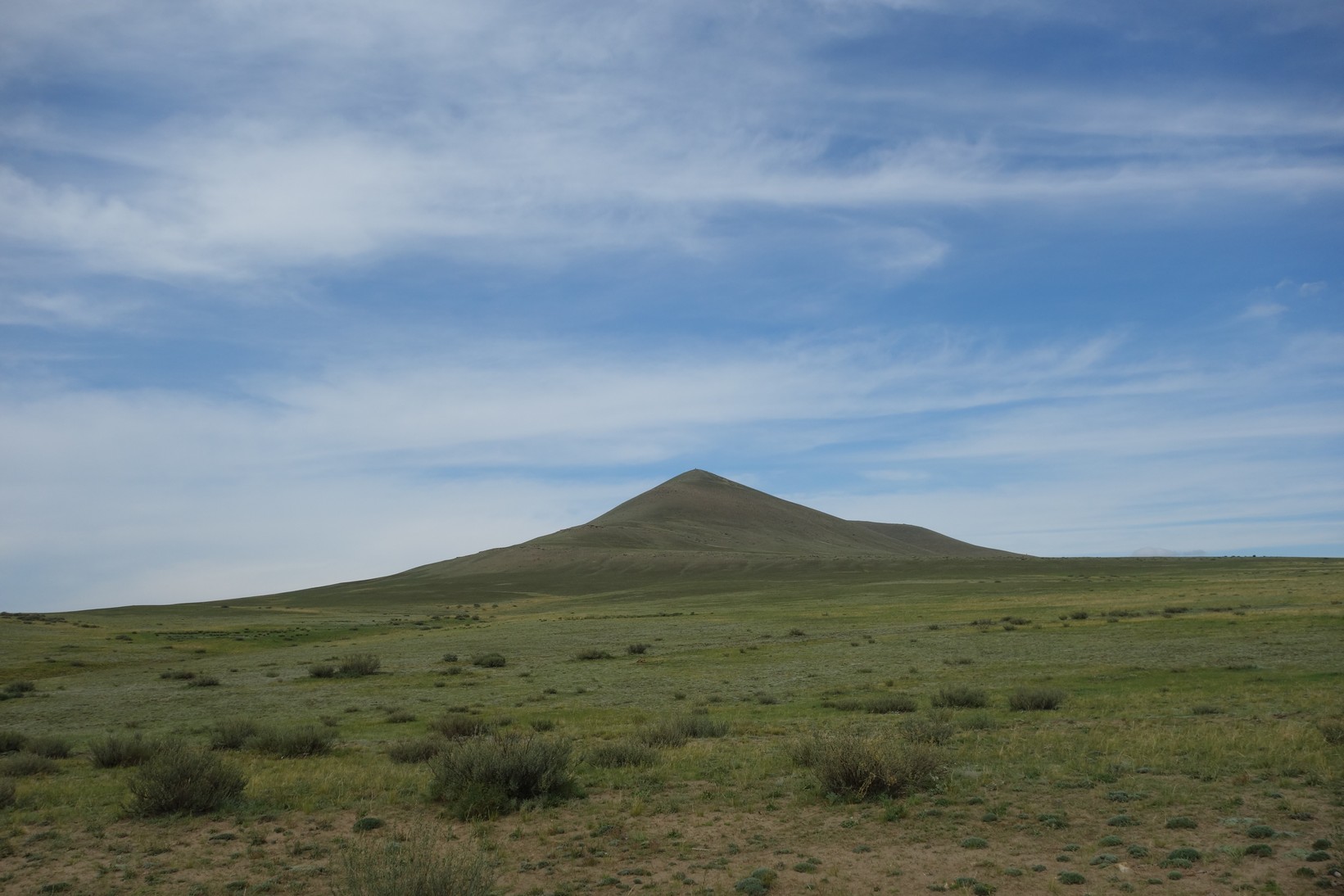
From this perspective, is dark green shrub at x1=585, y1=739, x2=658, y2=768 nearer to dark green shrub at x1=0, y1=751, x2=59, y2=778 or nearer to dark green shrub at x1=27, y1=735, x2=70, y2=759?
dark green shrub at x1=0, y1=751, x2=59, y2=778

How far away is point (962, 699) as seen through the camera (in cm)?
2364

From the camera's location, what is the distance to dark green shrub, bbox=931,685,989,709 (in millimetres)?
23312

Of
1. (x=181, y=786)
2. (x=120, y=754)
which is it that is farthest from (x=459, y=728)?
(x=181, y=786)

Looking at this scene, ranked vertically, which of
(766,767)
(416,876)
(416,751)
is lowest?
(766,767)

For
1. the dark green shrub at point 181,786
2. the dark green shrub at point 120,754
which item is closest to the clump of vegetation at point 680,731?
the dark green shrub at point 181,786

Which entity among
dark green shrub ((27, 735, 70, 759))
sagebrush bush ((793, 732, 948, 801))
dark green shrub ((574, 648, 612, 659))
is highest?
sagebrush bush ((793, 732, 948, 801))

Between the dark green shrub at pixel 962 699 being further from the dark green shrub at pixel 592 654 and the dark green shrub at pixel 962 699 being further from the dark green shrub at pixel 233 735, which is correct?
the dark green shrub at pixel 592 654

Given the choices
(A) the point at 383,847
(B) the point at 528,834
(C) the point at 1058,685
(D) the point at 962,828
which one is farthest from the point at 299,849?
(C) the point at 1058,685

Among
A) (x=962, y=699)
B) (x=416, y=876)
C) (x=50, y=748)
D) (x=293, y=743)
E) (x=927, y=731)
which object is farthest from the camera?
(x=962, y=699)

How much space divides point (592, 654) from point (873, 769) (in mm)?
33626

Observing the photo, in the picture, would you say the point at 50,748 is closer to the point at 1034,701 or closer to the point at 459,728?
the point at 459,728

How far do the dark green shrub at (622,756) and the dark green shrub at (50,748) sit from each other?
12.4 m

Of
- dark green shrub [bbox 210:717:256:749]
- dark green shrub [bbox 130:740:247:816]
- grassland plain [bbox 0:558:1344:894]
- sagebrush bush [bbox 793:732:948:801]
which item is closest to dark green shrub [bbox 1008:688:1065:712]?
grassland plain [bbox 0:558:1344:894]

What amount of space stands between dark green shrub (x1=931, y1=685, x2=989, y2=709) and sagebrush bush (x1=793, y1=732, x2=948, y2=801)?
31.4 ft
